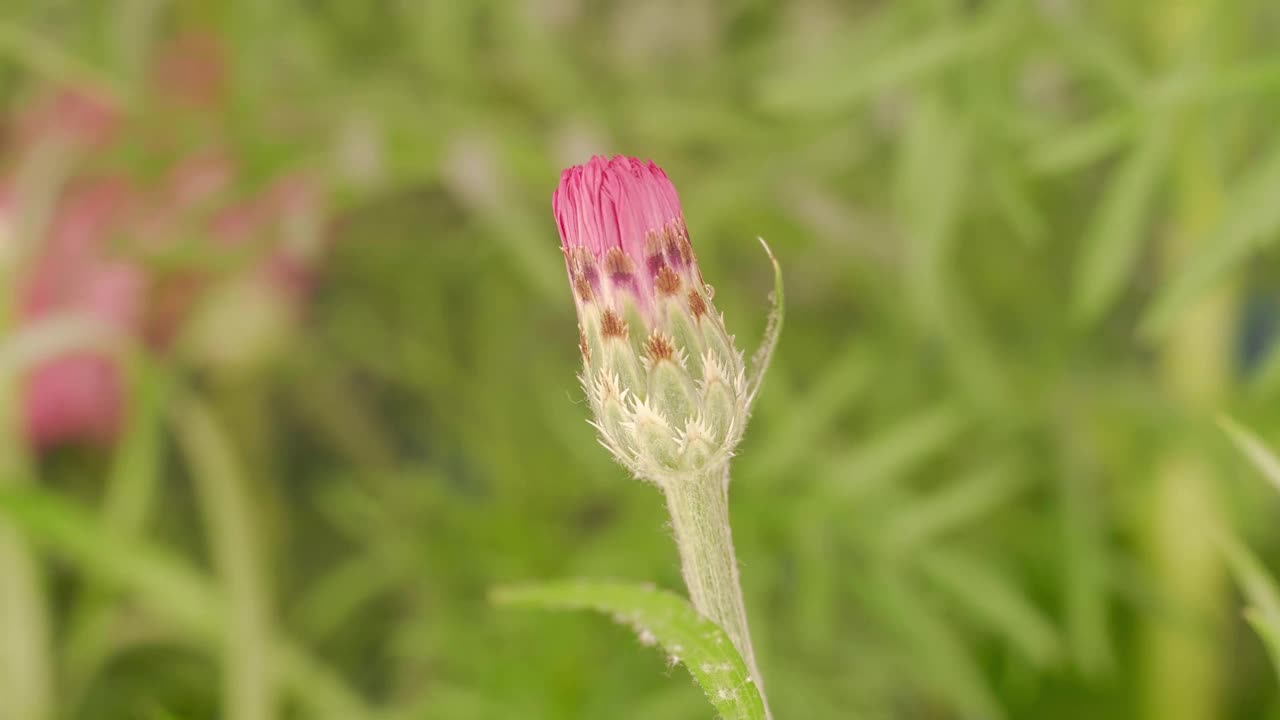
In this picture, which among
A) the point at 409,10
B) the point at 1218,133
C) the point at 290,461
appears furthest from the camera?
the point at 290,461

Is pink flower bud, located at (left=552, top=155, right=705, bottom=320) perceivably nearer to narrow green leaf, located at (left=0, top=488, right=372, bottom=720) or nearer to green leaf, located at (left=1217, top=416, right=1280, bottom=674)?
green leaf, located at (left=1217, top=416, right=1280, bottom=674)

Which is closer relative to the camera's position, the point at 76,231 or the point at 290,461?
the point at 76,231

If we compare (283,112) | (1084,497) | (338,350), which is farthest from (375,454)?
(1084,497)

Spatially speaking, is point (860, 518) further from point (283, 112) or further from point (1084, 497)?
point (283, 112)

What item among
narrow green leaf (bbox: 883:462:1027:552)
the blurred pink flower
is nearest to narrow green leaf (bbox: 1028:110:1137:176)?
narrow green leaf (bbox: 883:462:1027:552)

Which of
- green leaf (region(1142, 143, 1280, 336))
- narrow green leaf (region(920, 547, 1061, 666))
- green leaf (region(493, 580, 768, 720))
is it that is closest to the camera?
green leaf (region(493, 580, 768, 720))

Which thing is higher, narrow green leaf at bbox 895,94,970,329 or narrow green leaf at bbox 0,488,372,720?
narrow green leaf at bbox 895,94,970,329

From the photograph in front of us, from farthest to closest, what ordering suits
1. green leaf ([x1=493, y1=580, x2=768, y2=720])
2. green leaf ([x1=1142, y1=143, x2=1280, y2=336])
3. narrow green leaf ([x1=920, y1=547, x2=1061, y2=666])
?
narrow green leaf ([x1=920, y1=547, x2=1061, y2=666])
green leaf ([x1=1142, y1=143, x2=1280, y2=336])
green leaf ([x1=493, y1=580, x2=768, y2=720])
